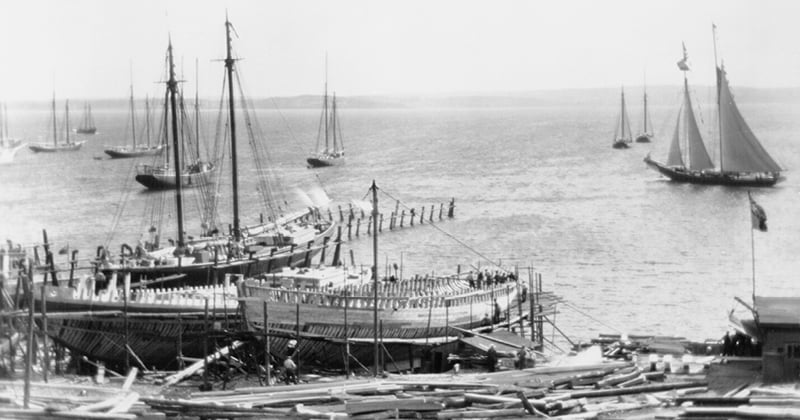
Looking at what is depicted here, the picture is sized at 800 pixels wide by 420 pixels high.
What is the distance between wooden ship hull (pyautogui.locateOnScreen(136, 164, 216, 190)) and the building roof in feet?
307

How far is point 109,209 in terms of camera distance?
111812 mm

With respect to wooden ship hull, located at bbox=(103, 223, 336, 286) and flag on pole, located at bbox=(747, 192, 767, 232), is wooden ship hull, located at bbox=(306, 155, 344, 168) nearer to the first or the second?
wooden ship hull, located at bbox=(103, 223, 336, 286)

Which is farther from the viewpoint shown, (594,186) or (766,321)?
(594,186)

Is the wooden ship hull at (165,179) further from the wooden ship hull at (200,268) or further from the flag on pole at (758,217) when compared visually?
the flag on pole at (758,217)

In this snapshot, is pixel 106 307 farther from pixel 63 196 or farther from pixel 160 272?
pixel 63 196

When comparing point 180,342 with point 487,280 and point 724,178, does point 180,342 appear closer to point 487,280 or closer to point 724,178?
point 487,280

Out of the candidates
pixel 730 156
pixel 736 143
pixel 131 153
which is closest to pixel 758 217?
pixel 736 143

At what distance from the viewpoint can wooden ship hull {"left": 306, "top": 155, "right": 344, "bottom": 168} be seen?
15388cm

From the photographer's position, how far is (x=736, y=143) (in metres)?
115

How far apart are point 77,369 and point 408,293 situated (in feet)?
39.6

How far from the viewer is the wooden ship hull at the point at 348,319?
42.7m

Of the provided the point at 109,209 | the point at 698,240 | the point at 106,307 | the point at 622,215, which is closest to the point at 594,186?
the point at 622,215

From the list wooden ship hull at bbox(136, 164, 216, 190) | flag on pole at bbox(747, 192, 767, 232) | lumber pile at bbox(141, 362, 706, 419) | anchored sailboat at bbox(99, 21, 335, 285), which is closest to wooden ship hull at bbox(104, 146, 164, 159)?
wooden ship hull at bbox(136, 164, 216, 190)

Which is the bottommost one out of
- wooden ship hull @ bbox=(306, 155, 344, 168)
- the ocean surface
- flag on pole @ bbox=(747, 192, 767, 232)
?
the ocean surface
